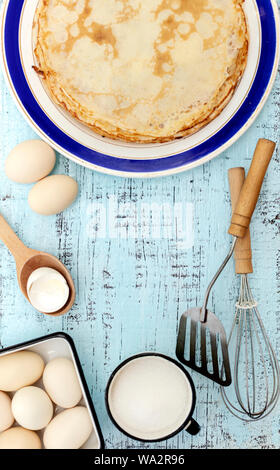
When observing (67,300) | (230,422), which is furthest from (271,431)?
(67,300)

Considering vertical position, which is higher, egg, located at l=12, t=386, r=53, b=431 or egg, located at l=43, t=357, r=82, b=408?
egg, located at l=43, t=357, r=82, b=408

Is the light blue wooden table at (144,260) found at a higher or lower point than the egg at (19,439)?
higher

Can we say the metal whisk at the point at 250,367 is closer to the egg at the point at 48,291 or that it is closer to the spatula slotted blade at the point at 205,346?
the spatula slotted blade at the point at 205,346

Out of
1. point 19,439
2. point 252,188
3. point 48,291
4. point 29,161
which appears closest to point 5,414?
point 19,439

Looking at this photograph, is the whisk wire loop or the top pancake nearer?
the top pancake

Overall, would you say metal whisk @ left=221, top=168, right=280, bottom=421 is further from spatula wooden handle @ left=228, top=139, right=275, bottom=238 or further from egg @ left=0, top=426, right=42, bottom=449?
egg @ left=0, top=426, right=42, bottom=449

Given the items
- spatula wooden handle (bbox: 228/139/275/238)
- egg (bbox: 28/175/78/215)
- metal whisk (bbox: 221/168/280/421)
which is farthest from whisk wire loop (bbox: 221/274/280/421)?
egg (bbox: 28/175/78/215)

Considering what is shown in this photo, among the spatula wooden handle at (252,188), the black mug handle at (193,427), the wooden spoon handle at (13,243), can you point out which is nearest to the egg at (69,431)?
the black mug handle at (193,427)
